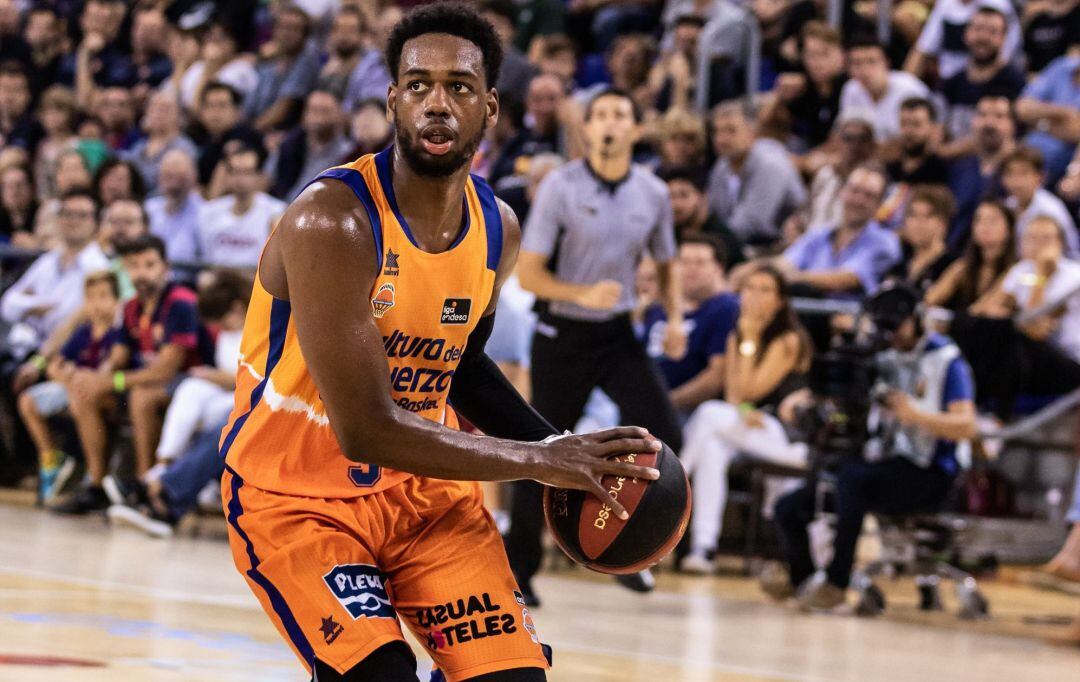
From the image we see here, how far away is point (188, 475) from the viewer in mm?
8922

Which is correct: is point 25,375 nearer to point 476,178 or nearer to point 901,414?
point 901,414

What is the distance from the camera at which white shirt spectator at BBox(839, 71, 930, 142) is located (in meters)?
10.9

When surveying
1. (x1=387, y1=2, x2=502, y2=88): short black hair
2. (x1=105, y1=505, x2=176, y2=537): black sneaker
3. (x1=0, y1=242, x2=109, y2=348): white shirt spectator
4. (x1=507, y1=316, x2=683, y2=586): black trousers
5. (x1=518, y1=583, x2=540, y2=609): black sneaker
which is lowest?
(x1=105, y1=505, x2=176, y2=537): black sneaker

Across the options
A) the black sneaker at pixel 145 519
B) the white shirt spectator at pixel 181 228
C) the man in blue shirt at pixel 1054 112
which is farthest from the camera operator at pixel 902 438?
the white shirt spectator at pixel 181 228

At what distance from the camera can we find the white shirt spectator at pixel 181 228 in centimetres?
1161

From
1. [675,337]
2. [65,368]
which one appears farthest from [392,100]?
[65,368]

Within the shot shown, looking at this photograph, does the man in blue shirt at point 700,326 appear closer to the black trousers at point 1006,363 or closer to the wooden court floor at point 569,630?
the wooden court floor at point 569,630

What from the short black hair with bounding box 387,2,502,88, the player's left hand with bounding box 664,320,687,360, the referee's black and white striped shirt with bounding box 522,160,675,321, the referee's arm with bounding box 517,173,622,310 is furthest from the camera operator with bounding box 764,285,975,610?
the short black hair with bounding box 387,2,502,88

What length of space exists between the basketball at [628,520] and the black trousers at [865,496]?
4507 millimetres

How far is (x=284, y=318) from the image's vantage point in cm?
328

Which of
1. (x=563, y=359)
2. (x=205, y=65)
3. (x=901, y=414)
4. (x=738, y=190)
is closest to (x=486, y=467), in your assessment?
(x=563, y=359)

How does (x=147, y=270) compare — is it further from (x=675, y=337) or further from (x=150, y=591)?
(x=675, y=337)

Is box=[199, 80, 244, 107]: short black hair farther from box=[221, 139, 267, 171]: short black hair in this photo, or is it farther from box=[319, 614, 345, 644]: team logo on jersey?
box=[319, 614, 345, 644]: team logo on jersey

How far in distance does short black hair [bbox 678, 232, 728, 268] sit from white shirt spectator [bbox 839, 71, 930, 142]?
1.66 m
